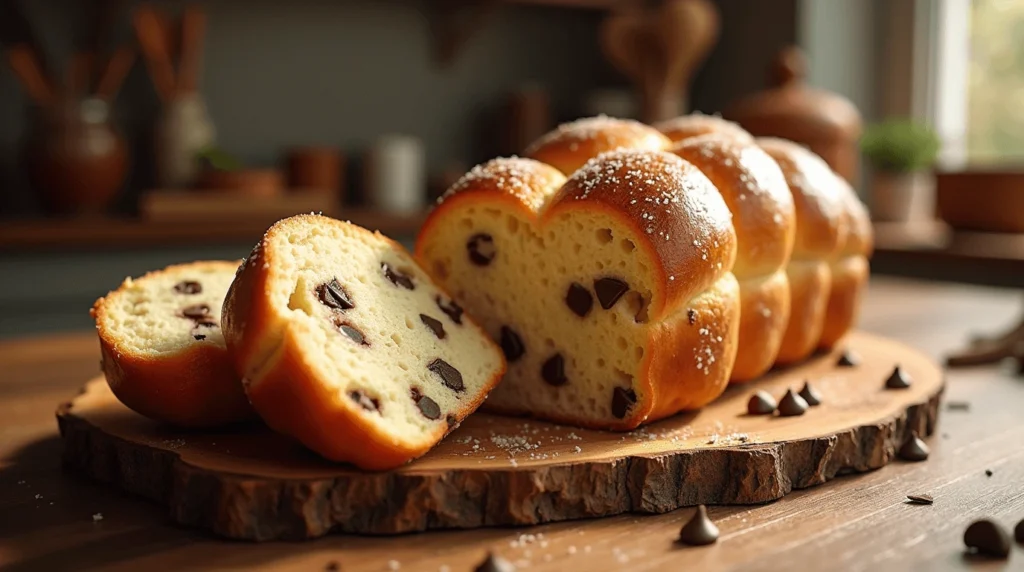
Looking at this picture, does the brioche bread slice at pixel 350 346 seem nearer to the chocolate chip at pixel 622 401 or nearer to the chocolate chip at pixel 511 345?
the chocolate chip at pixel 511 345

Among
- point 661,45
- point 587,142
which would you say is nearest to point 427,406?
point 587,142

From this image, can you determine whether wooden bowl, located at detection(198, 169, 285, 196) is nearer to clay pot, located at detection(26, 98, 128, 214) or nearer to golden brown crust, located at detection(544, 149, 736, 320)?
clay pot, located at detection(26, 98, 128, 214)

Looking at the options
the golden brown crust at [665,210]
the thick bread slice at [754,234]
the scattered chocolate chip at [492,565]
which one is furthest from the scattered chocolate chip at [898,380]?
the scattered chocolate chip at [492,565]

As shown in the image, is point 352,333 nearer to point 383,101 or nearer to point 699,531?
point 699,531

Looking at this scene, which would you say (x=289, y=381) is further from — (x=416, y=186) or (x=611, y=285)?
(x=416, y=186)

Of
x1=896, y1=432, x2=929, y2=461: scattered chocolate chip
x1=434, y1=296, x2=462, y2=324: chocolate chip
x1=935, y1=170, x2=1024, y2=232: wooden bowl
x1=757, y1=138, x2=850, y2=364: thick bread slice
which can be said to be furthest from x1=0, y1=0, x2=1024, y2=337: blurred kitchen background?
x1=434, y1=296, x2=462, y2=324: chocolate chip
